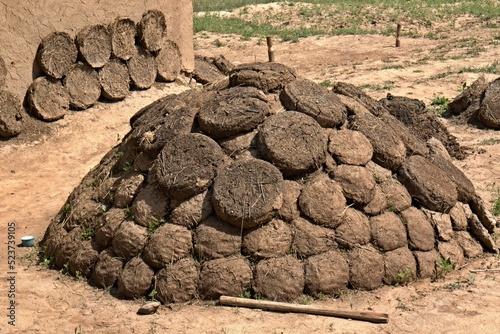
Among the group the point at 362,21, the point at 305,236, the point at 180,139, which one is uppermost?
the point at 180,139

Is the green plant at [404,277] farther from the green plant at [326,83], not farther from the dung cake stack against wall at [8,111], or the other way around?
the green plant at [326,83]

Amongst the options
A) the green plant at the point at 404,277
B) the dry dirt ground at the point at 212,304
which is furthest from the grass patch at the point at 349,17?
the green plant at the point at 404,277

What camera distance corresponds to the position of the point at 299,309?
555 centimetres

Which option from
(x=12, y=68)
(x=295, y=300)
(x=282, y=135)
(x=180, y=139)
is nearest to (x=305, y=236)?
(x=295, y=300)

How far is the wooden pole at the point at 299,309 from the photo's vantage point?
5426 millimetres

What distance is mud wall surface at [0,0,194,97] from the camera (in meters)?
10.6

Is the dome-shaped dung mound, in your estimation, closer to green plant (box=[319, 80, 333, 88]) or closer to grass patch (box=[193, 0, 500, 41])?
green plant (box=[319, 80, 333, 88])

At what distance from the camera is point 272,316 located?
5539 mm

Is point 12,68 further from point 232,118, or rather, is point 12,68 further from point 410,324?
point 410,324

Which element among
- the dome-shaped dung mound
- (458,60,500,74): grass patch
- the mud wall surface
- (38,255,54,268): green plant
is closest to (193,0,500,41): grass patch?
(458,60,500,74): grass patch

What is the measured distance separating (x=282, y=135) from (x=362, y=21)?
56.4ft

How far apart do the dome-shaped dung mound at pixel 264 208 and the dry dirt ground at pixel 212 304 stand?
0.70ft

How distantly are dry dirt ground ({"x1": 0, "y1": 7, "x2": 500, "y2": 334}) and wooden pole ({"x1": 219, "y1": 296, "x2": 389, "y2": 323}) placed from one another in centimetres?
4

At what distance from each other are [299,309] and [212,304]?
0.70 metres
